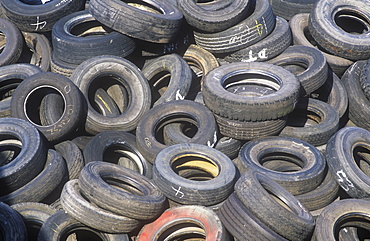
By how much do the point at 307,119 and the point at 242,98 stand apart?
1.89 metres

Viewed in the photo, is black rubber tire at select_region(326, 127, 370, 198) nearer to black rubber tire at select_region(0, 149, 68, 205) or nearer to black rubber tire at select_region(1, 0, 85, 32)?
black rubber tire at select_region(0, 149, 68, 205)

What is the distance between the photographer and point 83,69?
699 centimetres

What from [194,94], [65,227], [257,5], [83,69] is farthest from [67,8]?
[65,227]

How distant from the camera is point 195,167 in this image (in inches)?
239

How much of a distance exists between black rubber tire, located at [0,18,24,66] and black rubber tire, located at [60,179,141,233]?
3984 mm

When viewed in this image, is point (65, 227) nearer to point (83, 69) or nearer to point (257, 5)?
point (83, 69)

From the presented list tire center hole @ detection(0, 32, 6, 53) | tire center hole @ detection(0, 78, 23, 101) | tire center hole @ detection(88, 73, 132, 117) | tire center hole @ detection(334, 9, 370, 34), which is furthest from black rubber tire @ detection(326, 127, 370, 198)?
tire center hole @ detection(0, 32, 6, 53)

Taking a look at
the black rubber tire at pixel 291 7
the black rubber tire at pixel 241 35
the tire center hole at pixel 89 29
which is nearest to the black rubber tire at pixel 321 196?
the black rubber tire at pixel 241 35

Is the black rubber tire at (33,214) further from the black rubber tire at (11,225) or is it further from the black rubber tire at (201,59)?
the black rubber tire at (201,59)

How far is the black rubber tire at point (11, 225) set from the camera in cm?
479

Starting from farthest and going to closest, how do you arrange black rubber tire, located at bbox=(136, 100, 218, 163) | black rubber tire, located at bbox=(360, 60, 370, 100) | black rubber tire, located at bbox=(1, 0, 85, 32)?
black rubber tire, located at bbox=(1, 0, 85, 32), black rubber tire, located at bbox=(360, 60, 370, 100), black rubber tire, located at bbox=(136, 100, 218, 163)

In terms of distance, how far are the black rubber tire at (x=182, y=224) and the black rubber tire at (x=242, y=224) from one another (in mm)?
134

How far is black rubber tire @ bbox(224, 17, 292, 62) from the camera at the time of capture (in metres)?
7.47

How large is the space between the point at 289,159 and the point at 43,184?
145 inches
